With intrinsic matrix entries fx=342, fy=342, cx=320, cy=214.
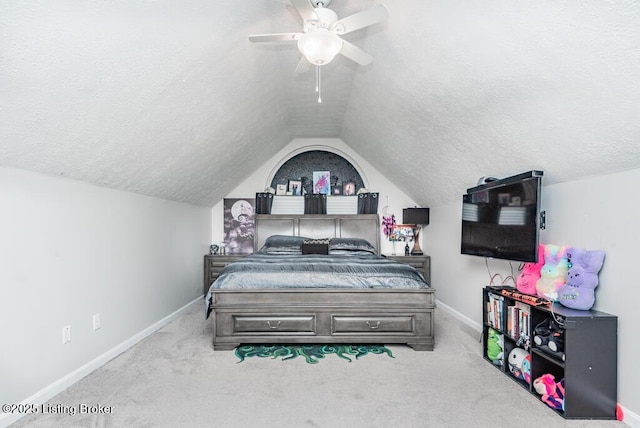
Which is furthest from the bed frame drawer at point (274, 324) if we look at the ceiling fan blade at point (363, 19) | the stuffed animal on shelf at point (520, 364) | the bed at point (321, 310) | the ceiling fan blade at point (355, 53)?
the ceiling fan blade at point (363, 19)

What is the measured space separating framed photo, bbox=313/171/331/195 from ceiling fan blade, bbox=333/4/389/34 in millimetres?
3691

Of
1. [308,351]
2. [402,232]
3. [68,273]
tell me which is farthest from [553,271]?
[68,273]

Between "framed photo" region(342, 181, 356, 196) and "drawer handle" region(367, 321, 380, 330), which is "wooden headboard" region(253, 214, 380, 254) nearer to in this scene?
"framed photo" region(342, 181, 356, 196)

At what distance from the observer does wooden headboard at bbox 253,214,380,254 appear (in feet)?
18.1

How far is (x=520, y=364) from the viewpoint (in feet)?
7.98

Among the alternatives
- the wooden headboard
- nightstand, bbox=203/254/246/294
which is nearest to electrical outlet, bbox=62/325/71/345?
nightstand, bbox=203/254/246/294

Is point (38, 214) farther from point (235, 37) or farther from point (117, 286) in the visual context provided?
point (235, 37)

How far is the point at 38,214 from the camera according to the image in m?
2.15

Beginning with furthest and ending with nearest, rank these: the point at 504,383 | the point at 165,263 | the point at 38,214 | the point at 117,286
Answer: the point at 165,263 < the point at 117,286 < the point at 504,383 < the point at 38,214

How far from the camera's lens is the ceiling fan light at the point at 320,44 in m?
2.04

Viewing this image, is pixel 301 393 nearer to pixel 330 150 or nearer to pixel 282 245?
pixel 282 245

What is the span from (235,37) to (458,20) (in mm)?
1480

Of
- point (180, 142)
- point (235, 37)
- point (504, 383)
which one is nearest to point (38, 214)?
point (180, 142)

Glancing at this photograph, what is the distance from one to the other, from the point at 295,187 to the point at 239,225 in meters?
1.12
